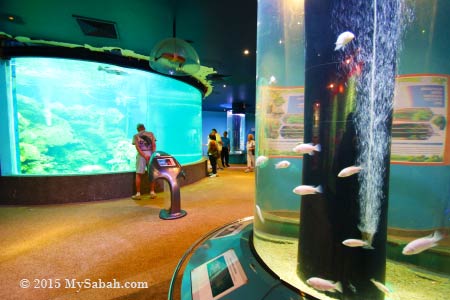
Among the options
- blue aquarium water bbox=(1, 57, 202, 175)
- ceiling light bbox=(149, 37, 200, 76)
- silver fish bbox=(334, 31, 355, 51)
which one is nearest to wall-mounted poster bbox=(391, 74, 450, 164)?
silver fish bbox=(334, 31, 355, 51)

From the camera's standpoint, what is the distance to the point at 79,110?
8305mm

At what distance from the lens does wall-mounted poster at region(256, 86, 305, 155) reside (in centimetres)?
213

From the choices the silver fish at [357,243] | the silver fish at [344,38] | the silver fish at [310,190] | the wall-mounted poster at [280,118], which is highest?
the silver fish at [344,38]

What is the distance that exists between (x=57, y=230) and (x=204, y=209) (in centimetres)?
260

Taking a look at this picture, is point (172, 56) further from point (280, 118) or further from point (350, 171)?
point (350, 171)

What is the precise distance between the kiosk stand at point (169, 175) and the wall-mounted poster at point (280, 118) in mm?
2315

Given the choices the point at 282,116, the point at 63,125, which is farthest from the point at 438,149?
the point at 63,125

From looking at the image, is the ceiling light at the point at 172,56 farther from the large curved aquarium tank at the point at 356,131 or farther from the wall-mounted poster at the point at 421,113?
the wall-mounted poster at the point at 421,113

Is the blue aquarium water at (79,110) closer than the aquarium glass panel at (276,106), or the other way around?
the aquarium glass panel at (276,106)

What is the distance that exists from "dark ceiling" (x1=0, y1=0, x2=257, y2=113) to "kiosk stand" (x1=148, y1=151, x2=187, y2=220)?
9.36 feet

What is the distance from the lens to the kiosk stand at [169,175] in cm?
403

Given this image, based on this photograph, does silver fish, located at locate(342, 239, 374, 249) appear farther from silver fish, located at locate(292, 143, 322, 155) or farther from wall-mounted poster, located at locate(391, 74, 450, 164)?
wall-mounted poster, located at locate(391, 74, 450, 164)

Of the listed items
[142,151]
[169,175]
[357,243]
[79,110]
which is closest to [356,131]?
[357,243]

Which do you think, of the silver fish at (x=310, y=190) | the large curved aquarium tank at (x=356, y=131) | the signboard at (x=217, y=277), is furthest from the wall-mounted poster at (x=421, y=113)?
the signboard at (x=217, y=277)
